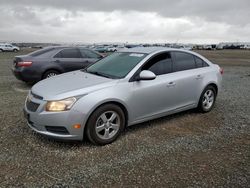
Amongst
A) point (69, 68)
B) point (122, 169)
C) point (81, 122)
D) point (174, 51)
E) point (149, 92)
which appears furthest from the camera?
point (69, 68)

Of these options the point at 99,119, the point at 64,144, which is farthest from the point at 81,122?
the point at 64,144

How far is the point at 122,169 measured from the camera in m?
3.62

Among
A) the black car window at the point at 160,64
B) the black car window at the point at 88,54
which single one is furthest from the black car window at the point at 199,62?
the black car window at the point at 88,54

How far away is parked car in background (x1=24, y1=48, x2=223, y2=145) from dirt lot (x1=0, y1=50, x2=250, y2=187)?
0.31 m

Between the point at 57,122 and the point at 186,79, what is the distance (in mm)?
2837

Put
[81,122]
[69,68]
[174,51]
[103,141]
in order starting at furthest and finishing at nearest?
[69,68] < [174,51] < [103,141] < [81,122]

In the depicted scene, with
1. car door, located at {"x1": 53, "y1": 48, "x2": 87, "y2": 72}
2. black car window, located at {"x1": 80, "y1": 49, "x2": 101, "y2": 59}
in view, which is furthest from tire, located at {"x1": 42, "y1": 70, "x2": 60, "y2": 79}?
black car window, located at {"x1": 80, "y1": 49, "x2": 101, "y2": 59}

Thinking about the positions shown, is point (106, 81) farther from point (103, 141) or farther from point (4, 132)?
point (4, 132)

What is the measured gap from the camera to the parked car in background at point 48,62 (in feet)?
30.1

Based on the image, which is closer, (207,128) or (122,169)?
(122,169)

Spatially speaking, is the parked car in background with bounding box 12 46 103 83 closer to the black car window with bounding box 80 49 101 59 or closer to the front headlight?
the black car window with bounding box 80 49 101 59

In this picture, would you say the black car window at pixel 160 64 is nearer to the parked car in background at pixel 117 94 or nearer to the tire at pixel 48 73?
the parked car in background at pixel 117 94

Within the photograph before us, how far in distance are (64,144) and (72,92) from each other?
36.2 inches

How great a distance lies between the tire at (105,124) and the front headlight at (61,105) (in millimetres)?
381
